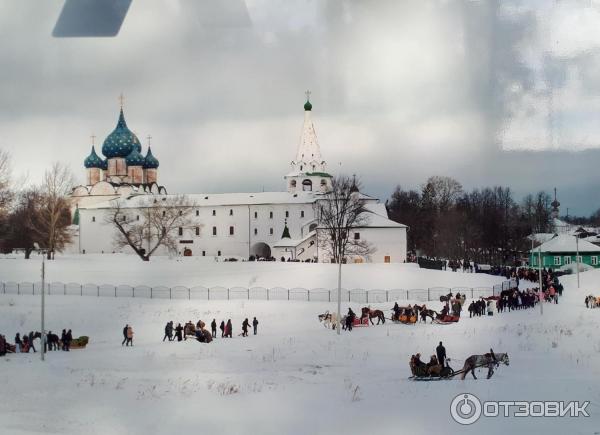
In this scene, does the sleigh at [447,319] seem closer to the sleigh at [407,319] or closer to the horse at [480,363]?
the sleigh at [407,319]

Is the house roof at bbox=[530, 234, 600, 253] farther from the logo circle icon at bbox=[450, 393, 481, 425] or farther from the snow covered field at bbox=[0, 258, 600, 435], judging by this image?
the logo circle icon at bbox=[450, 393, 481, 425]

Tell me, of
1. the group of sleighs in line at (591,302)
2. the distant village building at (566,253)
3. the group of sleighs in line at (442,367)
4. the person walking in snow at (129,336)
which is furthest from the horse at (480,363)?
the distant village building at (566,253)

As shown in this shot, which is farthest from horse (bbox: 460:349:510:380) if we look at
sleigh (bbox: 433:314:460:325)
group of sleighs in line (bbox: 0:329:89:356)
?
group of sleighs in line (bbox: 0:329:89:356)

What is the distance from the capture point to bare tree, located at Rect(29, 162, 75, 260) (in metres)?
34.1

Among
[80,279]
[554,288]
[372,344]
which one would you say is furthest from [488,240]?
[372,344]

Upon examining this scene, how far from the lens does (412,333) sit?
57.5 feet

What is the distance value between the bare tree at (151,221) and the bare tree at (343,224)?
11.3 m

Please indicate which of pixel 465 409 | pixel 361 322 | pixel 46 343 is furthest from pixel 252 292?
pixel 465 409

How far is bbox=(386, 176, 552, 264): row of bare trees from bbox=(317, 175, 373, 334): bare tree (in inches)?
181

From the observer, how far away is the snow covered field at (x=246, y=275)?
29578 mm

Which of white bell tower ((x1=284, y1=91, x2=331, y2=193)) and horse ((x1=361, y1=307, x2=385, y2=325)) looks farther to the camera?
white bell tower ((x1=284, y1=91, x2=331, y2=193))

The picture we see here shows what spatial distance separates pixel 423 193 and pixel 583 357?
42.5 m

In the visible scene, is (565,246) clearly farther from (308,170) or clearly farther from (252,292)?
(308,170)

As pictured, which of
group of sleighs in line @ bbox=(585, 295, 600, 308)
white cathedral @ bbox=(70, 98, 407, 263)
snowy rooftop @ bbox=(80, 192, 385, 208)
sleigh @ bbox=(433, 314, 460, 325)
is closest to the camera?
sleigh @ bbox=(433, 314, 460, 325)
